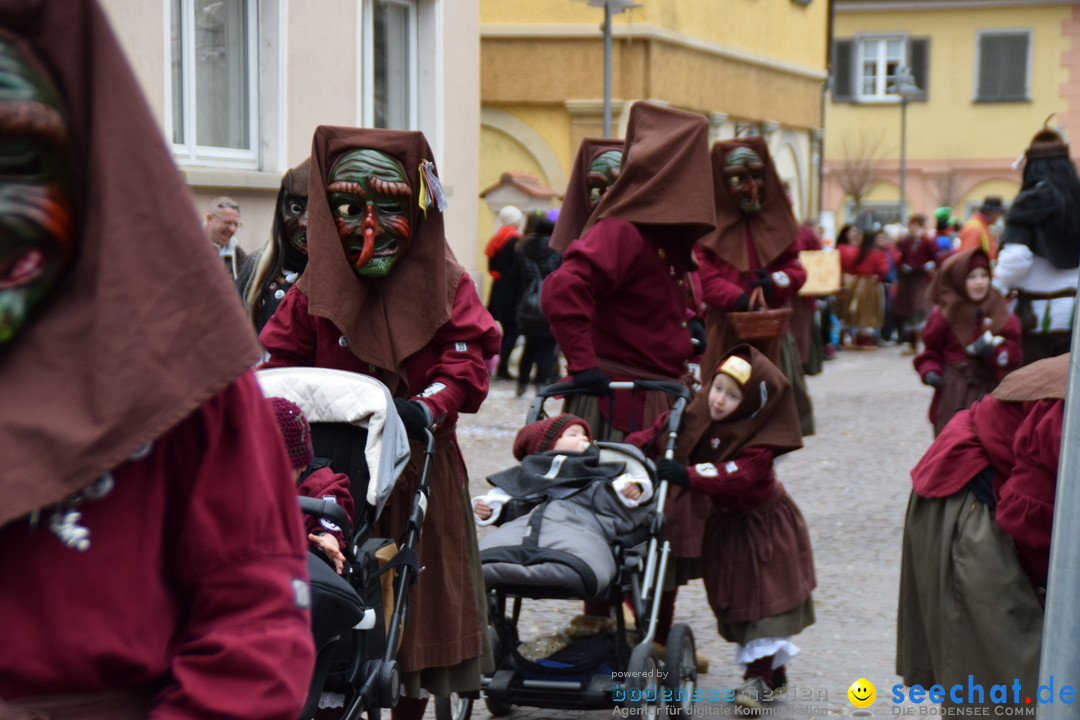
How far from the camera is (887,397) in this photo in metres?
16.3

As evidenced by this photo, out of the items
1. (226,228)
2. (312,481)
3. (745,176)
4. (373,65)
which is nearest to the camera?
(312,481)

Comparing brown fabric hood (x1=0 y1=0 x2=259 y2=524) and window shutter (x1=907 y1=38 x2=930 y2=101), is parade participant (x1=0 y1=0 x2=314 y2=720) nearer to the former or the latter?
brown fabric hood (x1=0 y1=0 x2=259 y2=524)

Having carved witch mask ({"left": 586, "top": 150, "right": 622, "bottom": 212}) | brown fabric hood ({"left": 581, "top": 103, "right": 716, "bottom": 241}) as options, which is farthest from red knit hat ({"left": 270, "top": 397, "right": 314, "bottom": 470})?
carved witch mask ({"left": 586, "top": 150, "right": 622, "bottom": 212})

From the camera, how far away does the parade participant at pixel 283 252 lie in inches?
214

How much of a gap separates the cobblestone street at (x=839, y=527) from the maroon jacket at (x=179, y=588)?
369 cm

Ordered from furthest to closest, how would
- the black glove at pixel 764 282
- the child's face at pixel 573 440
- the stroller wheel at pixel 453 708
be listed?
the black glove at pixel 764 282
the child's face at pixel 573 440
the stroller wheel at pixel 453 708

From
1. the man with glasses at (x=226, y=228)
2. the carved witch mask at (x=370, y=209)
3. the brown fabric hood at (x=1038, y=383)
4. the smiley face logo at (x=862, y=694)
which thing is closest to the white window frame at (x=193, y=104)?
the man with glasses at (x=226, y=228)

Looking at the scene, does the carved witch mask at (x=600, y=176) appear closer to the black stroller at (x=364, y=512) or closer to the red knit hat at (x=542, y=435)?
the red knit hat at (x=542, y=435)

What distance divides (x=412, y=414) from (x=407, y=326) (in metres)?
0.40

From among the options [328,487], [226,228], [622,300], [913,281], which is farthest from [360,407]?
[913,281]

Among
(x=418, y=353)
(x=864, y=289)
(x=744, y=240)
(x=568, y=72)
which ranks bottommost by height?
Result: (x=864, y=289)

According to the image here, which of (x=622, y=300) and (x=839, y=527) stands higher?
(x=622, y=300)

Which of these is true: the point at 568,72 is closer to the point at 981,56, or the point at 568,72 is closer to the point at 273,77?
the point at 273,77

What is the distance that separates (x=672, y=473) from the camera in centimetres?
520
